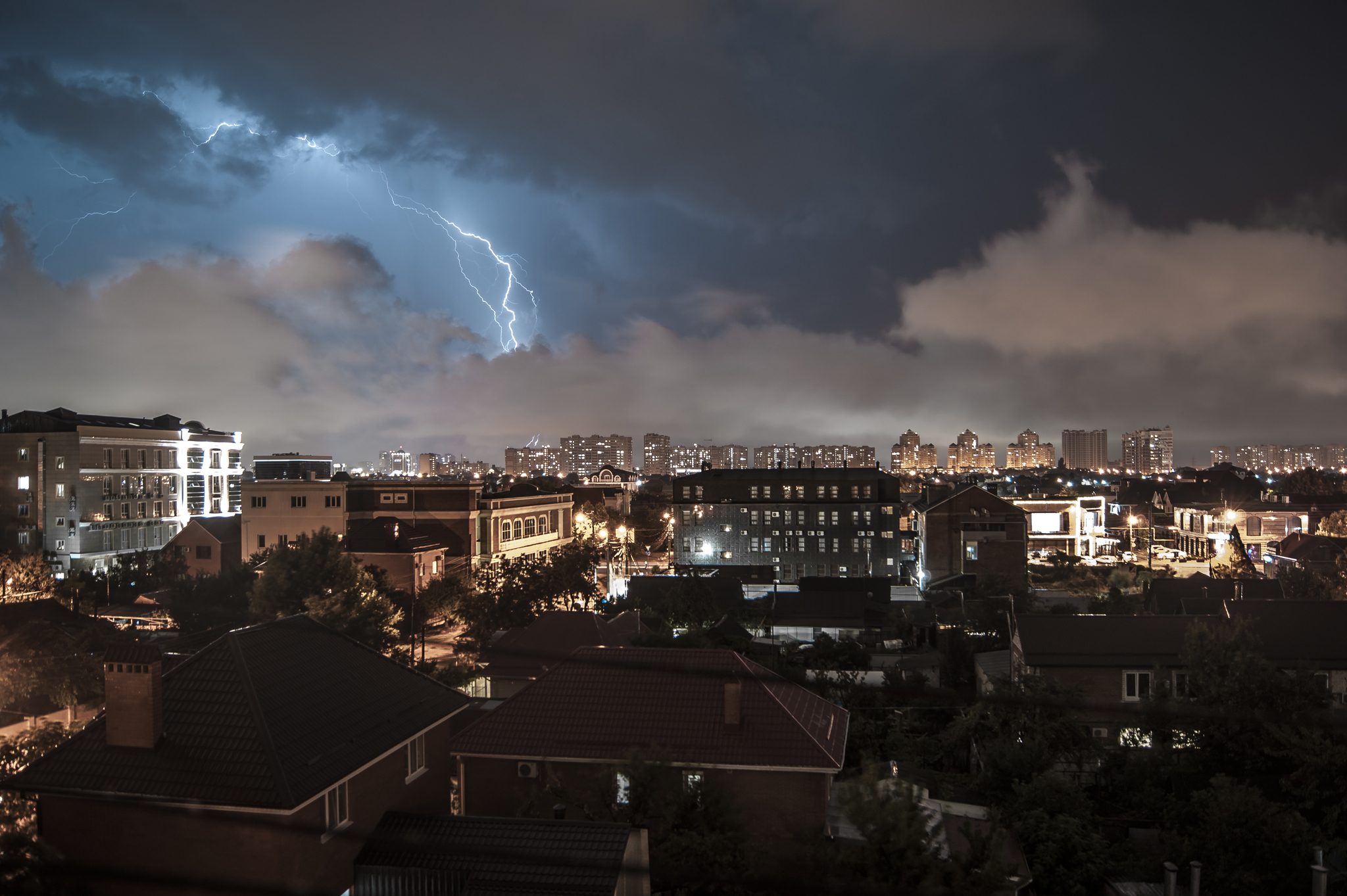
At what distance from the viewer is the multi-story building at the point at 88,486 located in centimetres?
4591

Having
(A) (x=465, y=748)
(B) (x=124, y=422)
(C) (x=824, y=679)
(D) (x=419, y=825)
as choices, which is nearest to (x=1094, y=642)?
(C) (x=824, y=679)

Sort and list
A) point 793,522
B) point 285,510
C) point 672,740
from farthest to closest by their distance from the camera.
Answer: point 793,522 → point 285,510 → point 672,740

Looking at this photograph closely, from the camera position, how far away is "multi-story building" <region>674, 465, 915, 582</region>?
46.8 metres

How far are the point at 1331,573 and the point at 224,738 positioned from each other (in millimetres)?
41689

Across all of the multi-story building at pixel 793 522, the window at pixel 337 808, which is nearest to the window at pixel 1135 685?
the window at pixel 337 808

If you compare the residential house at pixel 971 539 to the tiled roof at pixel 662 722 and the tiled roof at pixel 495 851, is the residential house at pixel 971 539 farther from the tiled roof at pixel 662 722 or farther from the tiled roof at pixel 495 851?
the tiled roof at pixel 495 851

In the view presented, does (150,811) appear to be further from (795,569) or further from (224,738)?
(795,569)

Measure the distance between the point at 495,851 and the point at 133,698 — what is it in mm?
5072

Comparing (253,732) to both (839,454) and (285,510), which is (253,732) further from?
(839,454)

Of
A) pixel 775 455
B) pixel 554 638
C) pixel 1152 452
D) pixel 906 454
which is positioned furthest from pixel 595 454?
pixel 554 638

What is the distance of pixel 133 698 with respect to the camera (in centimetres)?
932

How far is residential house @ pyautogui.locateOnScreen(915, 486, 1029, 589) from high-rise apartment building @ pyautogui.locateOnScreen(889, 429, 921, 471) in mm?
157545

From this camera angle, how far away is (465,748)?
12.8 meters

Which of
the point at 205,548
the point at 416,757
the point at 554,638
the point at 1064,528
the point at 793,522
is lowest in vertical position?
the point at 554,638
